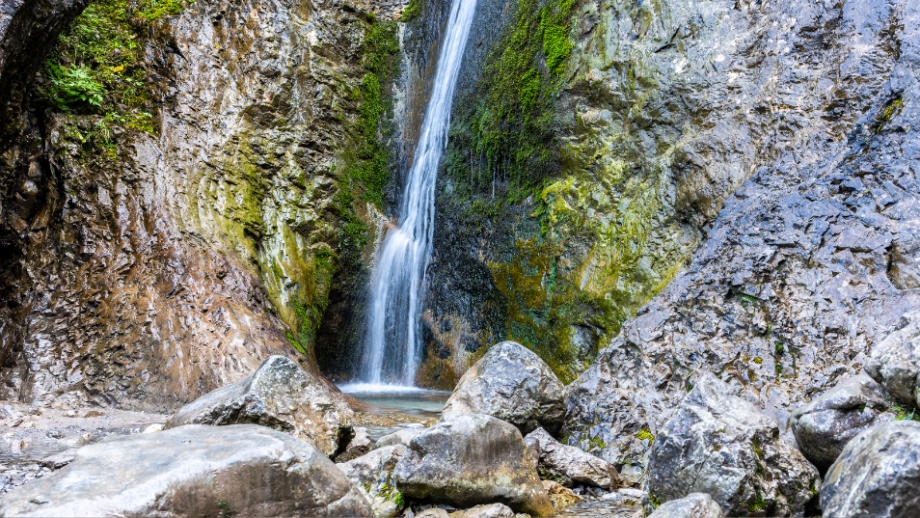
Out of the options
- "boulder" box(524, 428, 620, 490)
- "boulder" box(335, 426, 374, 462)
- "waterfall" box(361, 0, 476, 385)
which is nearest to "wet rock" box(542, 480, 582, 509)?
"boulder" box(524, 428, 620, 490)

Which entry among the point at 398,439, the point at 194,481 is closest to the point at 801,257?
the point at 398,439

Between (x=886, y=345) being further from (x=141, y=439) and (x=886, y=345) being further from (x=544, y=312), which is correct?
(x=544, y=312)

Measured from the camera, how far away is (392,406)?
7160 millimetres

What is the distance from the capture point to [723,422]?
10.8 ft

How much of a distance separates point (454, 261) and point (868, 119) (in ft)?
19.2

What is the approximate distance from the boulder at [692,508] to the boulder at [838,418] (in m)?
0.88

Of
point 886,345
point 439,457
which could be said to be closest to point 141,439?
point 439,457

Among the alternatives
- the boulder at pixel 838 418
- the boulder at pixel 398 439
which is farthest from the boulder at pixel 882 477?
the boulder at pixel 398 439

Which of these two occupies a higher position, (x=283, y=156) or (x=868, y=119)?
(x=283, y=156)

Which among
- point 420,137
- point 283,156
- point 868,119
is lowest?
point 868,119

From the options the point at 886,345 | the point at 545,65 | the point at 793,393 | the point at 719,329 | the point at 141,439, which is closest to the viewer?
the point at 141,439

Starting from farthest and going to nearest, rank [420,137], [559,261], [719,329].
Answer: [420,137]
[559,261]
[719,329]

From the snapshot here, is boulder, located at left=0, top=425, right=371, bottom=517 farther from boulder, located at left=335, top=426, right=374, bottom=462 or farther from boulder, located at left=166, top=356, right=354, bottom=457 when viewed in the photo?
boulder, located at left=335, top=426, right=374, bottom=462

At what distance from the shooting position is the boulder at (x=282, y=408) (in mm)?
4199
